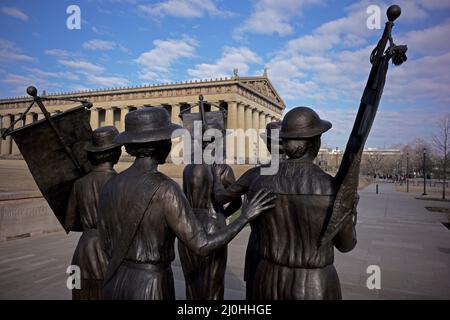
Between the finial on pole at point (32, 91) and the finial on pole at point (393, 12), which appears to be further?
the finial on pole at point (32, 91)

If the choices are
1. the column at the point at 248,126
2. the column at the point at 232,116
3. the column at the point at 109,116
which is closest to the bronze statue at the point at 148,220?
the column at the point at 232,116

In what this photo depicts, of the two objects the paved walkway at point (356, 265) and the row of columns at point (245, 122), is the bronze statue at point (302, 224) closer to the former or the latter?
the paved walkway at point (356, 265)

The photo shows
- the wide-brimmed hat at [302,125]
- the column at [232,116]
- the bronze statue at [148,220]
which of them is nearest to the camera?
the bronze statue at [148,220]

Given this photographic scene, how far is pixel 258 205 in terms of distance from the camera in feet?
7.41

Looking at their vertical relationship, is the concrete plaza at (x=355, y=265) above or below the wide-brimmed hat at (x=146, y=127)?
below

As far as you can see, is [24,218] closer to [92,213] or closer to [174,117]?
[92,213]

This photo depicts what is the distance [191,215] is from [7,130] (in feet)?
7.09

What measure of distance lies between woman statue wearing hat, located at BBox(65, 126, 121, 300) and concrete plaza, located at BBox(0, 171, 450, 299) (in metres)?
2.40

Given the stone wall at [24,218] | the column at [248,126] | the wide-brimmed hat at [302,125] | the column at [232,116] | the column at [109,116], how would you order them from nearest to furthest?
the wide-brimmed hat at [302,125]
the stone wall at [24,218]
the column at [232,116]
the column at [248,126]
the column at [109,116]

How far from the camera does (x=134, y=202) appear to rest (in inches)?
86.0

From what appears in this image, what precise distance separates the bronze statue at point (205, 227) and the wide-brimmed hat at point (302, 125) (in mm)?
1653

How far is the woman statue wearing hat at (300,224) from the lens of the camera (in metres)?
2.24

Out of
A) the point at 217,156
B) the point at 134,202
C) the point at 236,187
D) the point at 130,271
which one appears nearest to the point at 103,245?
the point at 130,271
